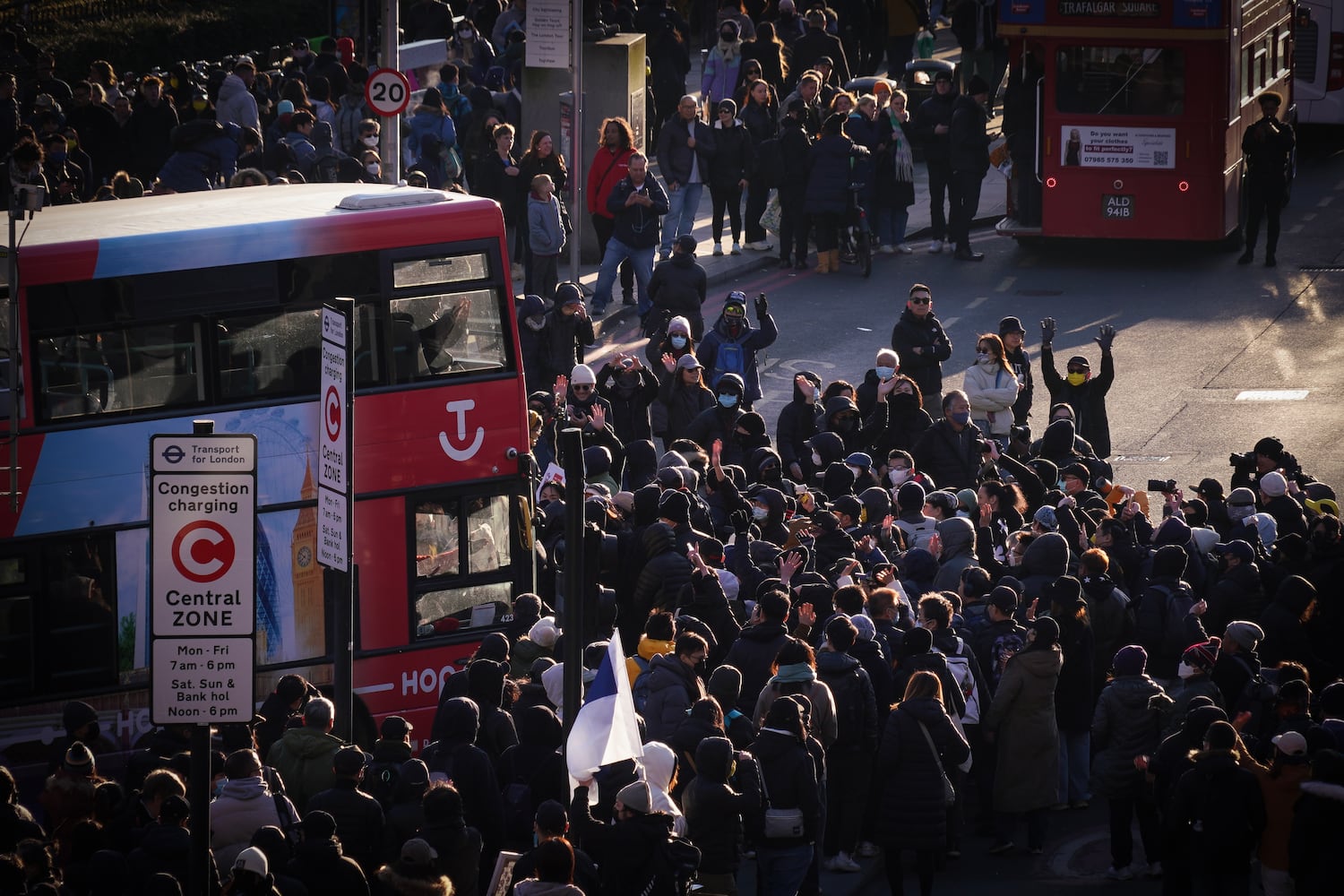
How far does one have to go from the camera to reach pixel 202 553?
24.4ft

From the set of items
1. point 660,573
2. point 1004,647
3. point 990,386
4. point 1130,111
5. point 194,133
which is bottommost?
point 1004,647

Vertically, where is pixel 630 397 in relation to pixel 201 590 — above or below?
below

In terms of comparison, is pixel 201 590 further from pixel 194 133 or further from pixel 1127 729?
pixel 194 133

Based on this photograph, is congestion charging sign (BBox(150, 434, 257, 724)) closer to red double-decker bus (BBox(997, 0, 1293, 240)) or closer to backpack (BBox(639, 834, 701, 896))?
backpack (BBox(639, 834, 701, 896))

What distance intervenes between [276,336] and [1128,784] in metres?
5.70

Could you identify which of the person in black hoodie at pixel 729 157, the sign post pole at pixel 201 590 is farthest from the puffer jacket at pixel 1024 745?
the person in black hoodie at pixel 729 157

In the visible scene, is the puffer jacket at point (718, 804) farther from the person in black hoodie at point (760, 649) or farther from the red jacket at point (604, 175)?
the red jacket at point (604, 175)

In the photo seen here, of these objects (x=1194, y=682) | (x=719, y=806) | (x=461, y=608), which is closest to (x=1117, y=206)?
(x=1194, y=682)

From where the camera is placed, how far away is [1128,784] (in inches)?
444

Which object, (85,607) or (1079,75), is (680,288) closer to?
(1079,75)

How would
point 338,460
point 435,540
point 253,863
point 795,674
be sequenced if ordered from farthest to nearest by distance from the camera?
point 435,540 < point 795,674 < point 338,460 < point 253,863

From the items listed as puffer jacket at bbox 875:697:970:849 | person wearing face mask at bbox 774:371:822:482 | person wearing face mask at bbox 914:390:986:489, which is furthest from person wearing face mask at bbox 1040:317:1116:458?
puffer jacket at bbox 875:697:970:849

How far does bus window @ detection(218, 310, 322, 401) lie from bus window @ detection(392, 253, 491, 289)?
601 millimetres

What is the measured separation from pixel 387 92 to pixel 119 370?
7200 millimetres
